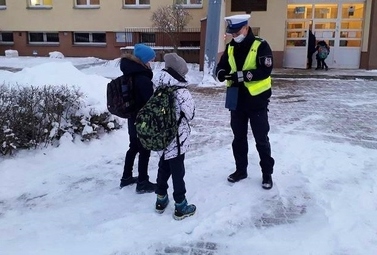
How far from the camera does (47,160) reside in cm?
555

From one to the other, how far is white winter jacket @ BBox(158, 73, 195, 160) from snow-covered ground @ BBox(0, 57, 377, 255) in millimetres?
229

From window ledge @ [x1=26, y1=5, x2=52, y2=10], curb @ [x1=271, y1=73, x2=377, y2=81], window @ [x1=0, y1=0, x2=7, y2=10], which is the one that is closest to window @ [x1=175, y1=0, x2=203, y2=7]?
curb @ [x1=271, y1=73, x2=377, y2=81]

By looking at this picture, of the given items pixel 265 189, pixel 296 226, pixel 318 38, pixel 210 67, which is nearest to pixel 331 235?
pixel 296 226

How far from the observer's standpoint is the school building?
17.0 m

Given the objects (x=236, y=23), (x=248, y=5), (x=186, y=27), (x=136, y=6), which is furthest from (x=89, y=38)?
(x=236, y=23)

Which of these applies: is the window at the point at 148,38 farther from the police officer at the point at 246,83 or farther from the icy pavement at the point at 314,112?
the police officer at the point at 246,83

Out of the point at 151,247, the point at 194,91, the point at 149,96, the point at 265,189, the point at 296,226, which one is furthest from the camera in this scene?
the point at 194,91

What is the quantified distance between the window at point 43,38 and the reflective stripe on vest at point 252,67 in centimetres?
1894

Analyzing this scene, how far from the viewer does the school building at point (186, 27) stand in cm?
1700

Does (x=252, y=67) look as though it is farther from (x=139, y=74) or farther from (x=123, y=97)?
(x=123, y=97)

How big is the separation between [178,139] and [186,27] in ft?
53.2

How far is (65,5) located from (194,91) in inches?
476

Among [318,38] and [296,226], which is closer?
[296,226]

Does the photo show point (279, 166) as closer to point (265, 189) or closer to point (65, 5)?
point (265, 189)
